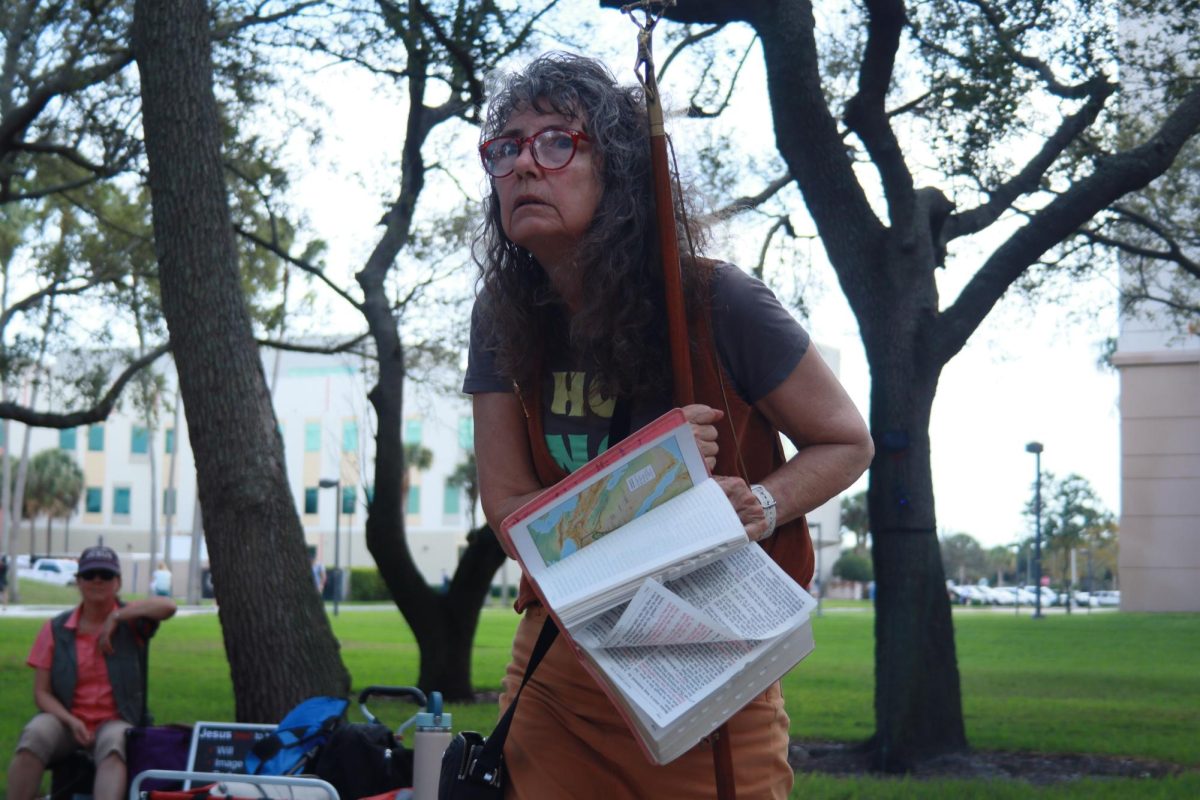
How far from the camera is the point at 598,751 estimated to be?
2.12 m

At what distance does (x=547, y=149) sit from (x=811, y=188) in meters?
7.82

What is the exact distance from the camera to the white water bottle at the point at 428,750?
477 centimetres

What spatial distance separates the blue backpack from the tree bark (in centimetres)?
183

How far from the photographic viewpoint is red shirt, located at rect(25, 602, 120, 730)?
7055 mm

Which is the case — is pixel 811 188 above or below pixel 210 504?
above

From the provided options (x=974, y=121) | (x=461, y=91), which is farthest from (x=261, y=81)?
(x=974, y=121)

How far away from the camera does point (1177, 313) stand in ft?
54.6

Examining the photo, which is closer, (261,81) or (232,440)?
(232,440)

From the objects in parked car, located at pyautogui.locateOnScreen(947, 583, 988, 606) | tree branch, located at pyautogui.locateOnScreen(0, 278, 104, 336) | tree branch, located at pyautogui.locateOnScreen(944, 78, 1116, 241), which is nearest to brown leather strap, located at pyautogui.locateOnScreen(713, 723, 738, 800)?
tree branch, located at pyautogui.locateOnScreen(944, 78, 1116, 241)

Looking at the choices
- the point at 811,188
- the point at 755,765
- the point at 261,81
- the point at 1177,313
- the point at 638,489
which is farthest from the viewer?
the point at 1177,313

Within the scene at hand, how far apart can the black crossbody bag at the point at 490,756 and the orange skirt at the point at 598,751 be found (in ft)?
0.06

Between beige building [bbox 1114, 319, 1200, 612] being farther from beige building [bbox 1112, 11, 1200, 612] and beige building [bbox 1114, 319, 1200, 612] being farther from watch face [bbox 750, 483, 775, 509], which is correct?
watch face [bbox 750, 483, 775, 509]

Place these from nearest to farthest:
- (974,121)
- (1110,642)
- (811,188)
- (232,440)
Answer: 1. (232,440)
2. (811,188)
3. (974,121)
4. (1110,642)

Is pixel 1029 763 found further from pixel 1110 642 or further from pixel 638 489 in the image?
pixel 1110 642
